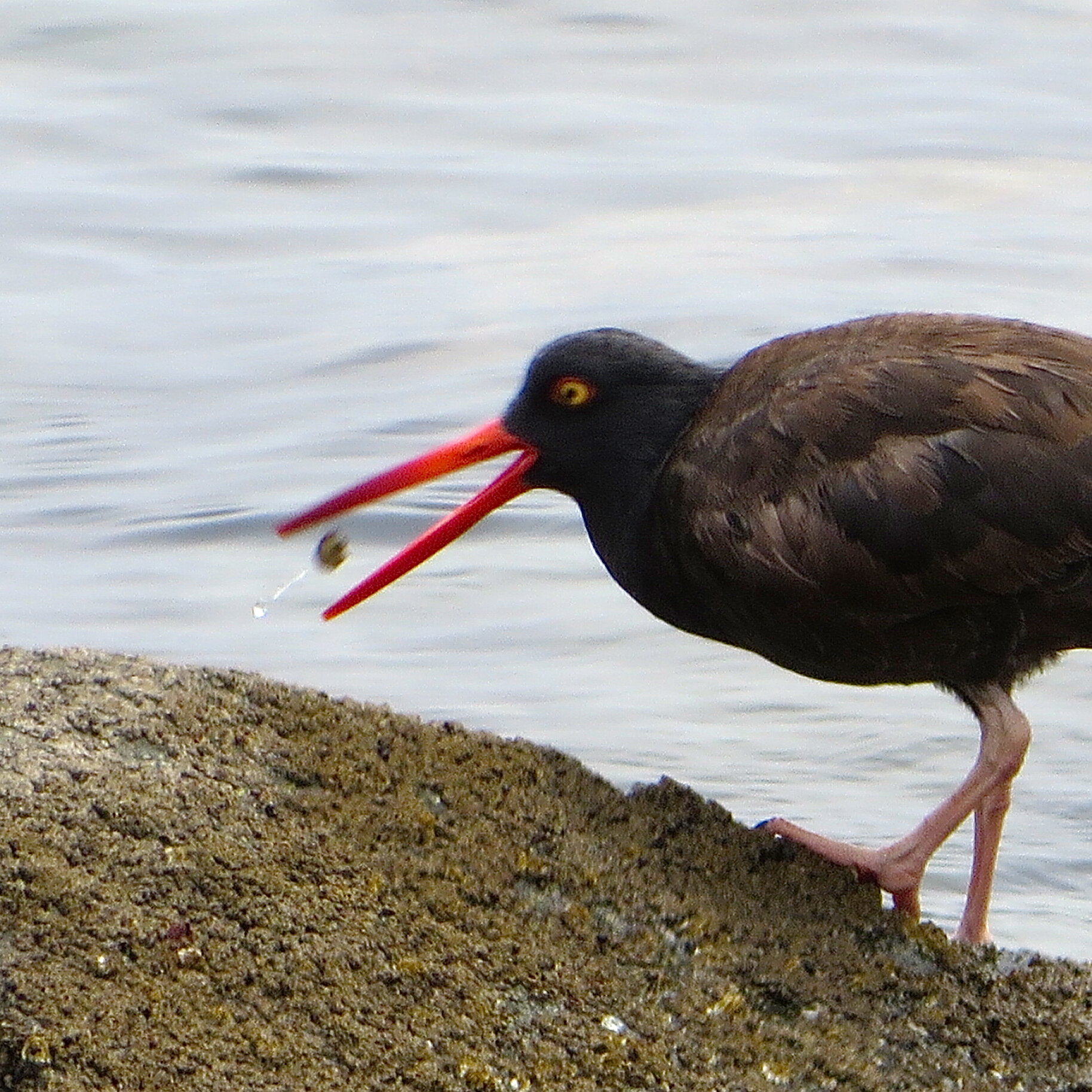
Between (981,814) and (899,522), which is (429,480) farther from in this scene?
(981,814)

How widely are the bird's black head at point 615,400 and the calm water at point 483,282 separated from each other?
5.74ft

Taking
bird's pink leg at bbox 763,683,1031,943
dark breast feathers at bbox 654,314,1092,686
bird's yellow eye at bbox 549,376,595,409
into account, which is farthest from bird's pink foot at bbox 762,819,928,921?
bird's yellow eye at bbox 549,376,595,409

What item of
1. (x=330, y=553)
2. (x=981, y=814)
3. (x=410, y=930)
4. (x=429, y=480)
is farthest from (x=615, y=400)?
(x=410, y=930)

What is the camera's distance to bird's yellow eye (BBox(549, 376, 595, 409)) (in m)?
5.10

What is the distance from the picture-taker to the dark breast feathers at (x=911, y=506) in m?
4.55

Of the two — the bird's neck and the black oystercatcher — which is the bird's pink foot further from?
the bird's neck

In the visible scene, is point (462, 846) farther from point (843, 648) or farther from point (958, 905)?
point (958, 905)

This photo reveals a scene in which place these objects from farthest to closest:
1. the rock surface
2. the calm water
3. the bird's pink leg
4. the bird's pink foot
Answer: the calm water
the bird's pink leg
the bird's pink foot
the rock surface

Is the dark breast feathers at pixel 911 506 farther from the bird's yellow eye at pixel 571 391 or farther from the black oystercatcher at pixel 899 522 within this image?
the bird's yellow eye at pixel 571 391

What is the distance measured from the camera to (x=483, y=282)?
39.2 ft

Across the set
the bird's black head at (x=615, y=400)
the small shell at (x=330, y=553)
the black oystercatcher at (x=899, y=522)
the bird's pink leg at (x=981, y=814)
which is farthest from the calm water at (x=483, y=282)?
the small shell at (x=330, y=553)

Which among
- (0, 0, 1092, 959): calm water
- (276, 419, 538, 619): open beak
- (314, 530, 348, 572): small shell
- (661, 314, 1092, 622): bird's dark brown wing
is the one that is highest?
(661, 314, 1092, 622): bird's dark brown wing

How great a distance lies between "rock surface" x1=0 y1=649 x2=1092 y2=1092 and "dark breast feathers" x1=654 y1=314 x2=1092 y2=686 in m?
0.64

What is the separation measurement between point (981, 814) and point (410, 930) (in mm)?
1778
